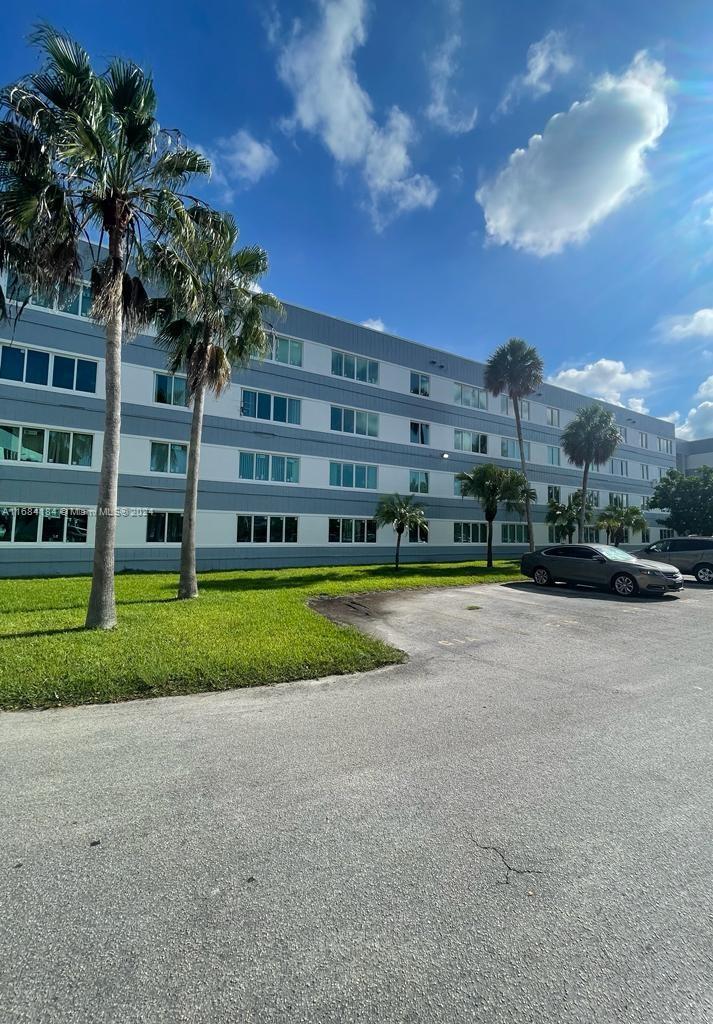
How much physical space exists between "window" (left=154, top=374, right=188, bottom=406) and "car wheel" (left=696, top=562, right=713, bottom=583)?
24.7 metres

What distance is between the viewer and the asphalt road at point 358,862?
2.11 m

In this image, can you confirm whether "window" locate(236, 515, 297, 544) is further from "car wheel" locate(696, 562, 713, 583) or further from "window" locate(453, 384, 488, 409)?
"car wheel" locate(696, 562, 713, 583)

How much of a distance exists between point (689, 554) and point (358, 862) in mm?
23257

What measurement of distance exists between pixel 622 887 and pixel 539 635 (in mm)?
7685

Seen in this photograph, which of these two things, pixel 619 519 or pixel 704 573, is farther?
pixel 619 519

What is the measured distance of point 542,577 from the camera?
60.1 feet

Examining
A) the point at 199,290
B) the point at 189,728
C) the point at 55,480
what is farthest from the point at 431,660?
the point at 55,480

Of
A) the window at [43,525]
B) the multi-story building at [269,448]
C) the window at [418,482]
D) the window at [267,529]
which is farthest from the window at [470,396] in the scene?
the window at [43,525]

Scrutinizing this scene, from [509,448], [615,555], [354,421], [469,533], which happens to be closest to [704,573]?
[615,555]

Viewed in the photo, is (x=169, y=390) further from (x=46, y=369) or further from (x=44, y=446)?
(x=44, y=446)

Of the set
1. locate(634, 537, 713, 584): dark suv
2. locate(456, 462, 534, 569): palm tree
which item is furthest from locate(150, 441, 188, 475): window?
locate(634, 537, 713, 584): dark suv

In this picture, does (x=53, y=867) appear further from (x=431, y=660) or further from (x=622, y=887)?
(x=431, y=660)

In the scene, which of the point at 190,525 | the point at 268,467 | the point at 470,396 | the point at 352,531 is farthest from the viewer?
the point at 470,396

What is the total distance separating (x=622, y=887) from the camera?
2.79 m
